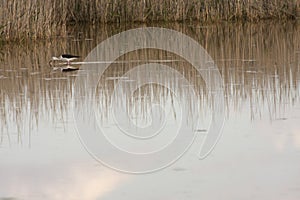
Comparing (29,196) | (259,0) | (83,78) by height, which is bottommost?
(29,196)

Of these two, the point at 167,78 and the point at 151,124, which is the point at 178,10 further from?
the point at 151,124

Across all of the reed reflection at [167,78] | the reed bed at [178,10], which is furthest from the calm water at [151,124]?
the reed bed at [178,10]

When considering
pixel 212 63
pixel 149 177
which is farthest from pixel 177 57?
pixel 149 177

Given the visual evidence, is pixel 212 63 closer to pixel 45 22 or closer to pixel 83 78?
pixel 83 78

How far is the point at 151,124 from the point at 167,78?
2.13 m

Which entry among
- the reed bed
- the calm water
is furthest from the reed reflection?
the reed bed

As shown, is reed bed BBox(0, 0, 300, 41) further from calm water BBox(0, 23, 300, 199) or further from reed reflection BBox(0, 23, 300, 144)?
calm water BBox(0, 23, 300, 199)

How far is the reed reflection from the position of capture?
7504mm

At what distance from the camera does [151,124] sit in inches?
275

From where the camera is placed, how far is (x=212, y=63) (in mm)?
10281

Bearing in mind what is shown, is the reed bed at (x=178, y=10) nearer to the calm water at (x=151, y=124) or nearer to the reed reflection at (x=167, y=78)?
the reed reflection at (x=167, y=78)

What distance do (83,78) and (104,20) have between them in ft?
23.5

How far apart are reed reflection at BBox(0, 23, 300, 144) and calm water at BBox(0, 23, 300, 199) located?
0.05 feet

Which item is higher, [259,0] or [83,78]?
[259,0]
